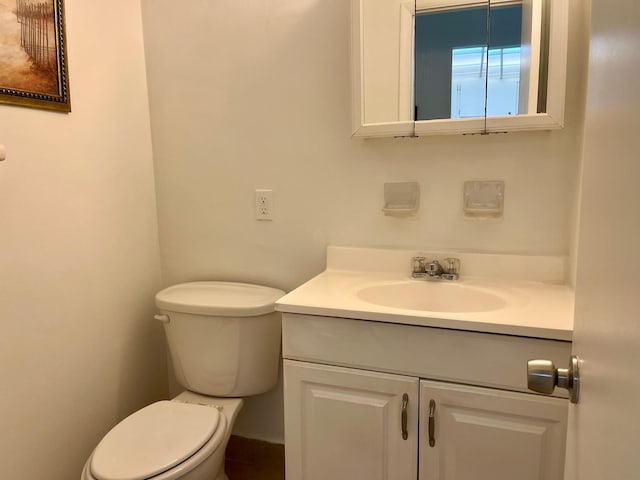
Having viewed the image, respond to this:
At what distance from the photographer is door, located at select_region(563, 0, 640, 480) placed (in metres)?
0.42

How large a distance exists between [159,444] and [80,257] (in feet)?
2.12

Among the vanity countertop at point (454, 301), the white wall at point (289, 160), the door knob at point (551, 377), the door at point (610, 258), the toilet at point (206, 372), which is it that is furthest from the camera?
the white wall at point (289, 160)

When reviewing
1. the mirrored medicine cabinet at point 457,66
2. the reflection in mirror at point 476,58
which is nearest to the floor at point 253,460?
the mirrored medicine cabinet at point 457,66

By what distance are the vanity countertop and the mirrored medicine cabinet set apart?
1.49ft

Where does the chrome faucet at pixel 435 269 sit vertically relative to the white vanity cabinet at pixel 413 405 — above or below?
above

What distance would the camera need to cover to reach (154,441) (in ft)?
4.22

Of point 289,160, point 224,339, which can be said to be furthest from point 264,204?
point 224,339

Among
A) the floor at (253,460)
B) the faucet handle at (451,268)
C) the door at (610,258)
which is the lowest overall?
the floor at (253,460)

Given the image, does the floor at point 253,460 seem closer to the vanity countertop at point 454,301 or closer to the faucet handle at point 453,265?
the vanity countertop at point 454,301

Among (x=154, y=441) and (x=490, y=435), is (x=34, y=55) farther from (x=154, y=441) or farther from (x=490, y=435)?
(x=490, y=435)

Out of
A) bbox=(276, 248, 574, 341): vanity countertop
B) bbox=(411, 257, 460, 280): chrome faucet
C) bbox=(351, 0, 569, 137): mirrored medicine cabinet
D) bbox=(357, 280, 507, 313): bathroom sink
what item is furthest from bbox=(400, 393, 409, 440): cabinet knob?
bbox=(351, 0, 569, 137): mirrored medicine cabinet

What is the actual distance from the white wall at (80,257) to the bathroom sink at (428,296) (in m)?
0.90

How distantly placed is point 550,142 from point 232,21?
3.72 ft

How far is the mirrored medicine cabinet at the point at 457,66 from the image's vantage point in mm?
1288
